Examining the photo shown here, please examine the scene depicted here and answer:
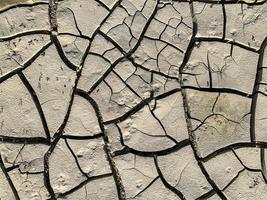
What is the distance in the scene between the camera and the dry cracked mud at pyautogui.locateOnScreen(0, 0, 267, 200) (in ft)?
14.2

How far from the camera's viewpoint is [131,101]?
14.5 ft

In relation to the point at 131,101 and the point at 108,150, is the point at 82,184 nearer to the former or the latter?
the point at 108,150

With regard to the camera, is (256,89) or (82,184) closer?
(82,184)

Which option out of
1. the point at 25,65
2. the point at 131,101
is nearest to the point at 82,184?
the point at 131,101

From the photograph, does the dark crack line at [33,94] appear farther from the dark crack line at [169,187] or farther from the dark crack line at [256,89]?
the dark crack line at [256,89]

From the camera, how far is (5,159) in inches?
170

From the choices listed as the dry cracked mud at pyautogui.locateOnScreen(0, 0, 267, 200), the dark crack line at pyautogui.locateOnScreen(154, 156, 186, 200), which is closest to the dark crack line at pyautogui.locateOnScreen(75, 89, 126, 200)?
the dry cracked mud at pyautogui.locateOnScreen(0, 0, 267, 200)

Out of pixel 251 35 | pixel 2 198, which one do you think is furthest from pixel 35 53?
pixel 251 35

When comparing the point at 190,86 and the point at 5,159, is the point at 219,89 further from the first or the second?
the point at 5,159

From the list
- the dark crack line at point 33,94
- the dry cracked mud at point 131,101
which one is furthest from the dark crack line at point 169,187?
the dark crack line at point 33,94

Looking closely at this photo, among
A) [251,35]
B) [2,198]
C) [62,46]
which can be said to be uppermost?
[62,46]

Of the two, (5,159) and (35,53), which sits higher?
(35,53)

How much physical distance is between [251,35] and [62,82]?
50.1 inches

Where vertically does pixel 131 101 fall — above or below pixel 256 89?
above
